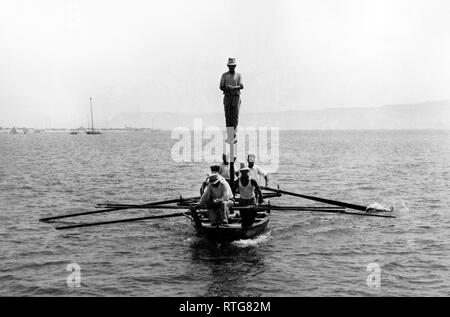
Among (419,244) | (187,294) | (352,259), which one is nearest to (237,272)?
(187,294)

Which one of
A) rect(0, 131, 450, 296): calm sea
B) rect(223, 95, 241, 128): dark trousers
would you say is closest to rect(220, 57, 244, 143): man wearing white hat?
rect(223, 95, 241, 128): dark trousers

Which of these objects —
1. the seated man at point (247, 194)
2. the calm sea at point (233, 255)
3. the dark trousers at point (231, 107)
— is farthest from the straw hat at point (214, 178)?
the dark trousers at point (231, 107)

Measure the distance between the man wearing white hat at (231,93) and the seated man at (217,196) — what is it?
13.5ft

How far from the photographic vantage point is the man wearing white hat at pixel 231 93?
21188mm

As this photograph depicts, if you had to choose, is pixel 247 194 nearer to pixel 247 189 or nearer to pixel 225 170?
pixel 247 189

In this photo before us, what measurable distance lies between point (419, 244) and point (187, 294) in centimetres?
1093

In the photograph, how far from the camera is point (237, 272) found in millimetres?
17125

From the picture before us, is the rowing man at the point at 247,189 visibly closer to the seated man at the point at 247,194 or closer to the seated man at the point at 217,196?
the seated man at the point at 247,194

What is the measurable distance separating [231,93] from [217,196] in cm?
558

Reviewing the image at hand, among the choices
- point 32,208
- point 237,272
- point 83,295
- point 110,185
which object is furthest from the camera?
point 110,185

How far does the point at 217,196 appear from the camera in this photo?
1741cm

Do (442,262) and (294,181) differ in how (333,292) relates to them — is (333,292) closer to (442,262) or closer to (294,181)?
(442,262)

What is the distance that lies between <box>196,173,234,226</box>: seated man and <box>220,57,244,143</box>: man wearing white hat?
4101 millimetres

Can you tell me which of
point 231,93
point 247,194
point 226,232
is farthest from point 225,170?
point 226,232
